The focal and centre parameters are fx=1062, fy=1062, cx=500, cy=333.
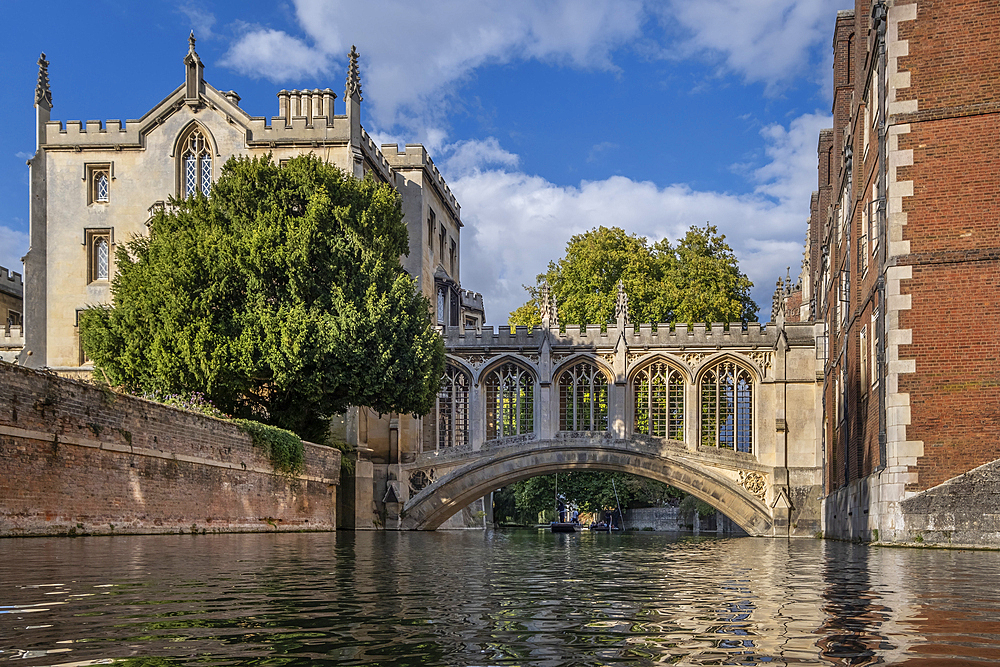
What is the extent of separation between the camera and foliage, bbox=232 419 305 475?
20797 millimetres

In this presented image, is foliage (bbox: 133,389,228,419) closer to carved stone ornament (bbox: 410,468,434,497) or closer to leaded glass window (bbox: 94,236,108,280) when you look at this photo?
carved stone ornament (bbox: 410,468,434,497)

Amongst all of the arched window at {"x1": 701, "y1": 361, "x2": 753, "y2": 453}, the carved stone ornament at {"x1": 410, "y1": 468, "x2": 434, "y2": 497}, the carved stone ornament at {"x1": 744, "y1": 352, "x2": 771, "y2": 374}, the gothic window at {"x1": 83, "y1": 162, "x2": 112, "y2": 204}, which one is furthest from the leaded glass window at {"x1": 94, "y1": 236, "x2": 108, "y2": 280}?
the carved stone ornament at {"x1": 744, "y1": 352, "x2": 771, "y2": 374}

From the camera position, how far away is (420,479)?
3127 cm

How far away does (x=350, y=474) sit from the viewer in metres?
28.5

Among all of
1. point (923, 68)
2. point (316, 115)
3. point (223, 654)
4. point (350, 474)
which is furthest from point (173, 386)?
point (223, 654)

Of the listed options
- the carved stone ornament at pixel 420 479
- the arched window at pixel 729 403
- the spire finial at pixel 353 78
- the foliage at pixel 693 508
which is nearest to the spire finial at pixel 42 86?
the spire finial at pixel 353 78

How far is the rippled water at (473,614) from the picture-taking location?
4055mm

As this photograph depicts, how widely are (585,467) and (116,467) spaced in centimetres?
1743

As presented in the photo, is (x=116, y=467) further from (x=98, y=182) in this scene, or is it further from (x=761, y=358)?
(x=761, y=358)

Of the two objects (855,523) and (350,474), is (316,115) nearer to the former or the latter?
(350,474)

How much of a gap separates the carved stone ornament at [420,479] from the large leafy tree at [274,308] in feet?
20.0

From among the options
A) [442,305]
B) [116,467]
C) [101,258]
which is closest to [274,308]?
[116,467]

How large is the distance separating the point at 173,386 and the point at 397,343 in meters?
4.99

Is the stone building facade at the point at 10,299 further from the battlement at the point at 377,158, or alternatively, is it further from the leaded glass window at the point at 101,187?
the battlement at the point at 377,158
